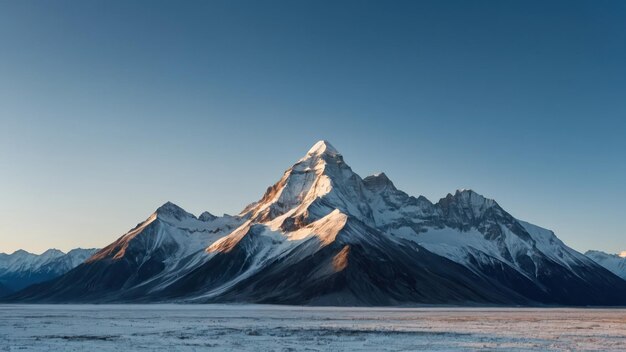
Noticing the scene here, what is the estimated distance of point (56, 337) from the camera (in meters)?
70.6

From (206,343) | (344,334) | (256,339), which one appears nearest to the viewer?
(206,343)

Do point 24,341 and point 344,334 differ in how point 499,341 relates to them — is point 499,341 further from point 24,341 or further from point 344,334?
point 24,341

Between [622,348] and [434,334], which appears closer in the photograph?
[622,348]

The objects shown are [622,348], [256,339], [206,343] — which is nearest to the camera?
[622,348]

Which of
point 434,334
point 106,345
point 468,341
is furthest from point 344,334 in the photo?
point 106,345

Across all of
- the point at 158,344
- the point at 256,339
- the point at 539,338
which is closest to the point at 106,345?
the point at 158,344

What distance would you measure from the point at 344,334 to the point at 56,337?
3159cm

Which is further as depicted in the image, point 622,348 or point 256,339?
point 256,339

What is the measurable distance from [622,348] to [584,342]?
6218 millimetres

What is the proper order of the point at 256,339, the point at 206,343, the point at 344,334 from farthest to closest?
the point at 344,334
the point at 256,339
the point at 206,343

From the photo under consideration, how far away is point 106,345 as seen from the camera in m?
62.3

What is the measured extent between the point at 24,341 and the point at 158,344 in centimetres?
1399

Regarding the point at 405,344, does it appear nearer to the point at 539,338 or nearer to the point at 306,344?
the point at 306,344

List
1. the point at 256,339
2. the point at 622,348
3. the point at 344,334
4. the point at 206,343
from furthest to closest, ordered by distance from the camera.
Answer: the point at 344,334 < the point at 256,339 < the point at 206,343 < the point at 622,348
